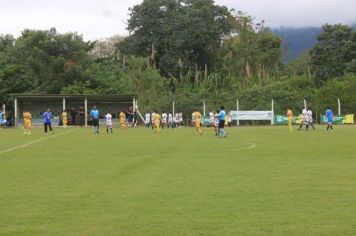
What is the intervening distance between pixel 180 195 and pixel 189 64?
6513 centimetres

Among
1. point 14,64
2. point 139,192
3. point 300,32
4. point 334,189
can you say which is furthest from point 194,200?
point 300,32

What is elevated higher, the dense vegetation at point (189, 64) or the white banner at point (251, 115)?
the dense vegetation at point (189, 64)

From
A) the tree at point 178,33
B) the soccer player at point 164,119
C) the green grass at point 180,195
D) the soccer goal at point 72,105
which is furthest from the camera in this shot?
the tree at point 178,33

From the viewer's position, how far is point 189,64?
75.8 m

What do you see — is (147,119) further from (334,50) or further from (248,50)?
(334,50)

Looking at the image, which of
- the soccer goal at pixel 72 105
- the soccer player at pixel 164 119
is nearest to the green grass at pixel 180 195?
the soccer player at pixel 164 119

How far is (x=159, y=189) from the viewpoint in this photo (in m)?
12.0

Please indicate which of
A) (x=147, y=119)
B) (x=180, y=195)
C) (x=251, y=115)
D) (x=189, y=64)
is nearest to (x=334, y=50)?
(x=189, y=64)

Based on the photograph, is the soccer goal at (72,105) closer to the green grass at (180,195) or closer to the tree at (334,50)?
the tree at (334,50)

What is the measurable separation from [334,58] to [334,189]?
2524 inches

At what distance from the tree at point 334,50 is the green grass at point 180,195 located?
5605 centimetres

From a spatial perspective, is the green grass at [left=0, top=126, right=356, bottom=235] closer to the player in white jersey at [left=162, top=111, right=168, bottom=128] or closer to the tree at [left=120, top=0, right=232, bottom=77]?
the player in white jersey at [left=162, top=111, right=168, bottom=128]

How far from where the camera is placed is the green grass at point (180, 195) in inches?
330

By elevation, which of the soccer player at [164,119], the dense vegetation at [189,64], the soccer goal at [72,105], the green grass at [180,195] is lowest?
the green grass at [180,195]
